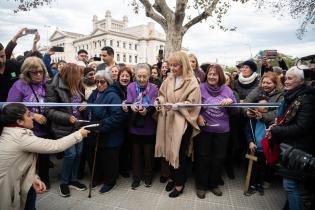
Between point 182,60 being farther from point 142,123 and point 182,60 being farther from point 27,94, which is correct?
point 27,94

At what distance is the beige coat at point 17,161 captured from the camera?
226 cm

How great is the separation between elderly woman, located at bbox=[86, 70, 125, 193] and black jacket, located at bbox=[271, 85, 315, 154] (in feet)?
7.39

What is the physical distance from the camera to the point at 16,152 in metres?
2.30

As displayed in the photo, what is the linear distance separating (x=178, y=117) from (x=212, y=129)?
0.57m

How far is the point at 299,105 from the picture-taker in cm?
254

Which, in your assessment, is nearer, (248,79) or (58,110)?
(58,110)

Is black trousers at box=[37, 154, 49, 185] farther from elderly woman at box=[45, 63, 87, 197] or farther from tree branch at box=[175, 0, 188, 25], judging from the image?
tree branch at box=[175, 0, 188, 25]

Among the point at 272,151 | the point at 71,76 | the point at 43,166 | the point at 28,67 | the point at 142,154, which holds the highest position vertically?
the point at 28,67

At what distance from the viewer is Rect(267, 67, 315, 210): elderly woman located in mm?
2494

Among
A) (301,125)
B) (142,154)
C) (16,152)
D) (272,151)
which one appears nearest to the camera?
(16,152)

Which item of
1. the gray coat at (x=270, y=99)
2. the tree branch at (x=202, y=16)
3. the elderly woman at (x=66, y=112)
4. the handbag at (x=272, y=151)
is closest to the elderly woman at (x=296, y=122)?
the handbag at (x=272, y=151)

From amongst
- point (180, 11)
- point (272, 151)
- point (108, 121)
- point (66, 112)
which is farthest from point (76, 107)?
point (180, 11)

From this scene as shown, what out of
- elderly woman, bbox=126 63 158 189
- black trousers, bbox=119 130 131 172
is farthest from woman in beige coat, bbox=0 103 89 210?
black trousers, bbox=119 130 131 172

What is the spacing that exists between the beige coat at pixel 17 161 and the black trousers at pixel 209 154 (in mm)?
2064
